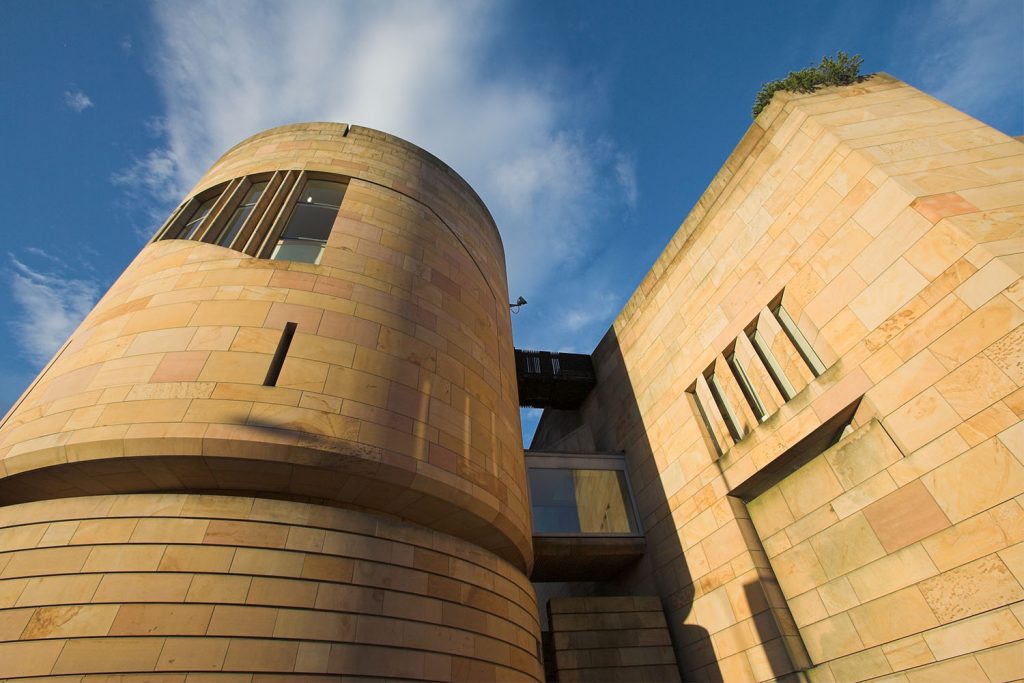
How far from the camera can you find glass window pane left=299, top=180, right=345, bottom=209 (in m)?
13.5

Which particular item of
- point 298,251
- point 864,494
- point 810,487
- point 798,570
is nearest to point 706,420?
point 810,487

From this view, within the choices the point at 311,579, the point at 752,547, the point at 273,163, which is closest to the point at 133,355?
the point at 311,579

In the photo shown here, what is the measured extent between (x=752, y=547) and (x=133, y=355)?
14.1 m

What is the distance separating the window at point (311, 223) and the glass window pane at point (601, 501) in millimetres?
11508

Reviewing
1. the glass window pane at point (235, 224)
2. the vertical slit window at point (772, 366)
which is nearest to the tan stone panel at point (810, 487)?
the vertical slit window at point (772, 366)

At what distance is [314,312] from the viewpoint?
9.90 m

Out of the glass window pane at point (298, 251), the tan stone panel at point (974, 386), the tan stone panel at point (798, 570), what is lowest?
the tan stone panel at point (798, 570)

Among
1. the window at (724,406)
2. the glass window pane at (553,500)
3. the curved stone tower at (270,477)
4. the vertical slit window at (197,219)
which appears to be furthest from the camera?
the glass window pane at (553,500)

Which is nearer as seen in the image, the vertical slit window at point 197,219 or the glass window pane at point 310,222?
the glass window pane at point 310,222

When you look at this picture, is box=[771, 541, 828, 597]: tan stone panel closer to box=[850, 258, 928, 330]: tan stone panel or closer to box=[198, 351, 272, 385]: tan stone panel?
box=[850, 258, 928, 330]: tan stone panel

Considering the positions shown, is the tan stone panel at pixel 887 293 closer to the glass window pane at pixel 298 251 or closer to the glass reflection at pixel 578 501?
the glass reflection at pixel 578 501

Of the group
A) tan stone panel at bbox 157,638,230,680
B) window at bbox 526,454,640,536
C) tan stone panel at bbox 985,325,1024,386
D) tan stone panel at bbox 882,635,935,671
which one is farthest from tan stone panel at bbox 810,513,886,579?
tan stone panel at bbox 157,638,230,680

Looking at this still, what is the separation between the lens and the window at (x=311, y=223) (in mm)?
11586

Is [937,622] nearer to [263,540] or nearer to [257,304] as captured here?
[263,540]
